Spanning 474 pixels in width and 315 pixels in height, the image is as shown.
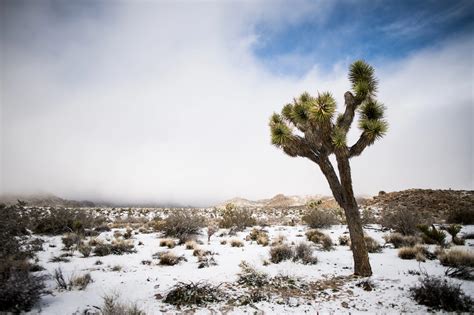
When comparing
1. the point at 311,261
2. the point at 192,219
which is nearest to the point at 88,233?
the point at 192,219

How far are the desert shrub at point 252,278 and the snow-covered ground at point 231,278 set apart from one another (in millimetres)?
301

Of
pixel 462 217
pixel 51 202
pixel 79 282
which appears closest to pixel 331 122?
pixel 79 282

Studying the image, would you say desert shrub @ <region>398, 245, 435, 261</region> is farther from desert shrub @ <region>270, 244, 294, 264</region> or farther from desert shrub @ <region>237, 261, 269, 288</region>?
desert shrub @ <region>237, 261, 269, 288</region>

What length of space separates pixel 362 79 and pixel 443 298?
6.13 metres

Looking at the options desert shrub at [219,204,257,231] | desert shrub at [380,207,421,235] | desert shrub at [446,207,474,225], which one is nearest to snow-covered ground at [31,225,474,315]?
desert shrub at [380,207,421,235]

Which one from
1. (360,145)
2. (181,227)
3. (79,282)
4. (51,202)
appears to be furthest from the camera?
(51,202)

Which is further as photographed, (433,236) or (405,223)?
(405,223)

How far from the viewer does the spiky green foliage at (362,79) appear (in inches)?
304

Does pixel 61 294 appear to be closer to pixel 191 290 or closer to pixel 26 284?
pixel 26 284

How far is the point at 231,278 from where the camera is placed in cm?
715

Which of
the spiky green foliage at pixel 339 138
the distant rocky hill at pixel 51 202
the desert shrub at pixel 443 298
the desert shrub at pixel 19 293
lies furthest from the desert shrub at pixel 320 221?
the distant rocky hill at pixel 51 202

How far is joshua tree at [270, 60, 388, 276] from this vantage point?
702 centimetres

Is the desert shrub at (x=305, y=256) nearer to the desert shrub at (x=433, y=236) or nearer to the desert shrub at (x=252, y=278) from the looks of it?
the desert shrub at (x=252, y=278)

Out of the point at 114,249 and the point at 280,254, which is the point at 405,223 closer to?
the point at 280,254
